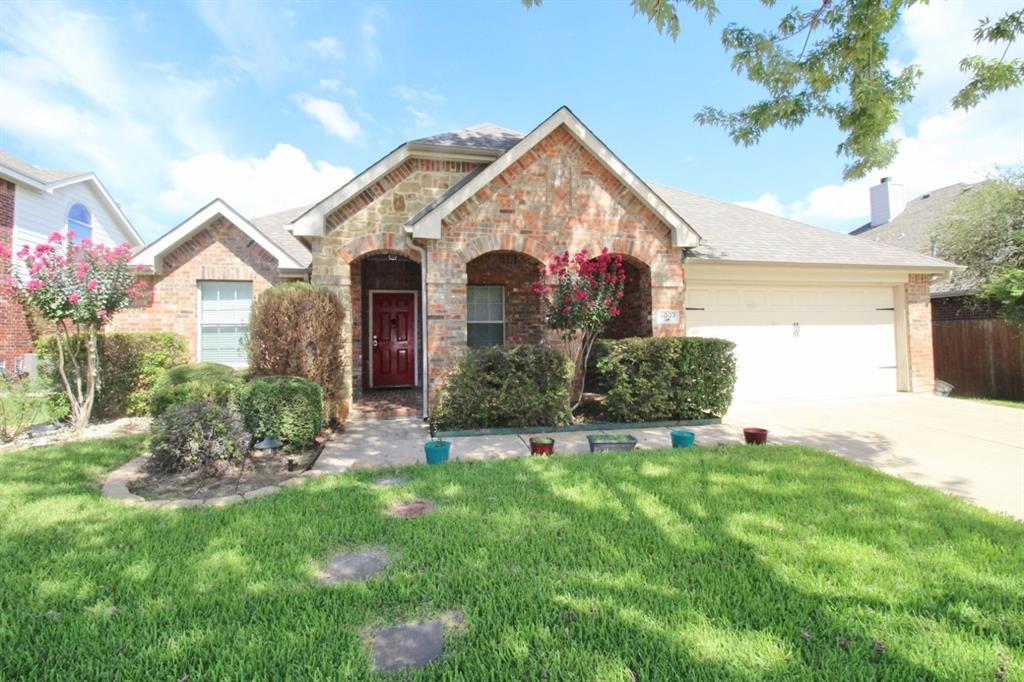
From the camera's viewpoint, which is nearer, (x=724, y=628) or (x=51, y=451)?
(x=724, y=628)

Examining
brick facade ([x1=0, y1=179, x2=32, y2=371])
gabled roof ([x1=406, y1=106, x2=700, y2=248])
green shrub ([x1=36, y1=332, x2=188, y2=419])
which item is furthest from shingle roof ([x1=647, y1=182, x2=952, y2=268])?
brick facade ([x1=0, y1=179, x2=32, y2=371])

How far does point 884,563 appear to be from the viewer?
9.64 ft

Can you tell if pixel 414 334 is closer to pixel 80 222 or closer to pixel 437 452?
pixel 437 452

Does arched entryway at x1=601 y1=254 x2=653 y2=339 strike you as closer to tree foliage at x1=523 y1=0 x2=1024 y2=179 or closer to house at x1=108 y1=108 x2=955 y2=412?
house at x1=108 y1=108 x2=955 y2=412

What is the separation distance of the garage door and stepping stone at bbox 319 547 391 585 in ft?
27.5

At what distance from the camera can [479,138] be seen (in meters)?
10.2

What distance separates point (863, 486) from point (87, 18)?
12284 millimetres

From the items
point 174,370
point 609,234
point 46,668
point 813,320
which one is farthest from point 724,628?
point 813,320

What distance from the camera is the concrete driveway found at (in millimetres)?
4828

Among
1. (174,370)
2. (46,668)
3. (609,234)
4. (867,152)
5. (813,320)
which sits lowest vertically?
(46,668)

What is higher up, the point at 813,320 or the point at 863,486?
the point at 813,320

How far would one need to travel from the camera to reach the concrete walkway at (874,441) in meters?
5.01

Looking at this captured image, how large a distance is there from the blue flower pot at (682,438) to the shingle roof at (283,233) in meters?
7.76

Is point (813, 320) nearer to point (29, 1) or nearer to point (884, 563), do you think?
point (884, 563)
